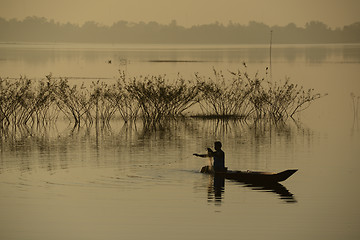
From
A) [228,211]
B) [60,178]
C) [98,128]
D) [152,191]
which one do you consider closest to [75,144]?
[98,128]

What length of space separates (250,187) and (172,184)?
2062 mm

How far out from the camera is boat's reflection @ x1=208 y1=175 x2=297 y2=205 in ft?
72.5

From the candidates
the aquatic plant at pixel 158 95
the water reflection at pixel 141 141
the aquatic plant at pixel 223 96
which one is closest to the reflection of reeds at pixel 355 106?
the aquatic plant at pixel 223 96

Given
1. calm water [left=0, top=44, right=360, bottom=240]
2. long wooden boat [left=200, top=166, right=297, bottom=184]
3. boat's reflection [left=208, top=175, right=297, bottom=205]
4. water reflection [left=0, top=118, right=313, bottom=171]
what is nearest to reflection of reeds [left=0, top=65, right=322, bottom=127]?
water reflection [left=0, top=118, right=313, bottom=171]

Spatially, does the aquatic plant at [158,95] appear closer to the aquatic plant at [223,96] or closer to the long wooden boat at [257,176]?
the aquatic plant at [223,96]

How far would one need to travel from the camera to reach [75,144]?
32688 millimetres

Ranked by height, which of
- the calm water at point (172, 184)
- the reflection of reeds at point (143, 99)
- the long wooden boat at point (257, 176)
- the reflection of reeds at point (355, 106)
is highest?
the reflection of reeds at point (143, 99)

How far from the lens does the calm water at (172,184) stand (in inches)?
765

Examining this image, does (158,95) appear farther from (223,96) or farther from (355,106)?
(355,106)

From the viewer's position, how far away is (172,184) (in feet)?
78.6

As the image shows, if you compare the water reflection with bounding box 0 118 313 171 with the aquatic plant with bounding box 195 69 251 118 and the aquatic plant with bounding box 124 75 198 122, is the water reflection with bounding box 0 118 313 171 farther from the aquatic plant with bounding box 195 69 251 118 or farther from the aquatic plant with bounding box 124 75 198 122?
the aquatic plant with bounding box 195 69 251 118

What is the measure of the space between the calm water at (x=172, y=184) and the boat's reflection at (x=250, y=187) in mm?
47

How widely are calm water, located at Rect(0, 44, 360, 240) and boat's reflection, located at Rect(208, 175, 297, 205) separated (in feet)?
0.15

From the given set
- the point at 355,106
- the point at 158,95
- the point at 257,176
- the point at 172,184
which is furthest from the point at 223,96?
the point at 257,176
